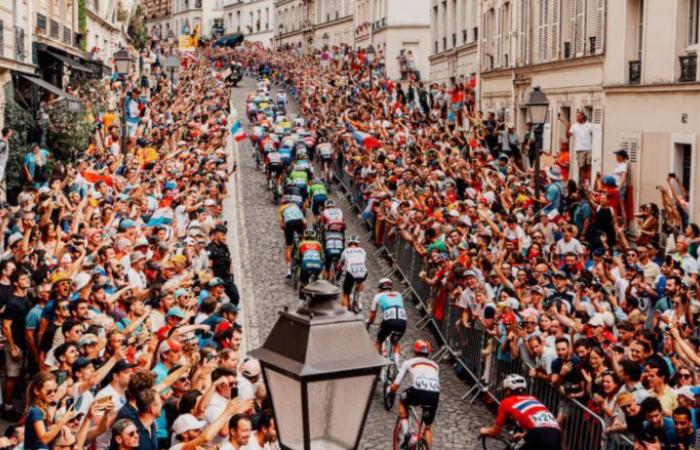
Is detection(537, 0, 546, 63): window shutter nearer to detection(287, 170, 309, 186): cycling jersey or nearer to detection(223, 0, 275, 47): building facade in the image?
detection(287, 170, 309, 186): cycling jersey

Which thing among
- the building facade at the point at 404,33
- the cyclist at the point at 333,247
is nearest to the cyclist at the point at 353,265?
the cyclist at the point at 333,247

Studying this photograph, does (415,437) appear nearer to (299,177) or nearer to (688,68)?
(688,68)

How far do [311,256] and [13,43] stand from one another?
9631 mm

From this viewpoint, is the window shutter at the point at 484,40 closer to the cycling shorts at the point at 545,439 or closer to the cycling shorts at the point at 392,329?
the cycling shorts at the point at 392,329

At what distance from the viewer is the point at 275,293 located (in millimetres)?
21078

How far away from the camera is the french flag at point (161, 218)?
18.4 meters

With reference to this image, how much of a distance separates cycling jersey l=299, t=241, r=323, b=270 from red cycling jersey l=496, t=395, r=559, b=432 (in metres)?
8.86

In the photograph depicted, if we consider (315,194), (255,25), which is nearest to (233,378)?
(315,194)

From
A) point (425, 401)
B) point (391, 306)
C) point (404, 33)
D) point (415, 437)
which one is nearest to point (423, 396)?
point (425, 401)

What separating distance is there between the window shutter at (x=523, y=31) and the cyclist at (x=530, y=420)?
23163 mm

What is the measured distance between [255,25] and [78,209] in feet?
274

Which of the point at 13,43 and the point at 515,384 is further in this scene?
the point at 13,43

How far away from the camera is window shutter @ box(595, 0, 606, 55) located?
86.0 feet

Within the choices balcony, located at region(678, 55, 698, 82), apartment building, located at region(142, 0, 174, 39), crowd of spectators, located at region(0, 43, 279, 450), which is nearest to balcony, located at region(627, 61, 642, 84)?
balcony, located at region(678, 55, 698, 82)
